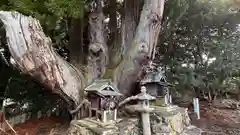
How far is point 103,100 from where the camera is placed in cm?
401

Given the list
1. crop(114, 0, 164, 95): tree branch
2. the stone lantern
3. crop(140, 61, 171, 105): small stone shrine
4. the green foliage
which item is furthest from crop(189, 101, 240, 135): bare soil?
crop(114, 0, 164, 95): tree branch

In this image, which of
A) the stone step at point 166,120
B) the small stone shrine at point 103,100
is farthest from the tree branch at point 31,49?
the stone step at point 166,120

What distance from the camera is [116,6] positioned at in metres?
5.89

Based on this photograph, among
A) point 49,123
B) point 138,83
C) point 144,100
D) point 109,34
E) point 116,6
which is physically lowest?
point 49,123

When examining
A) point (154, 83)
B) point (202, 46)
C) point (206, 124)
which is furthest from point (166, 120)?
point (202, 46)

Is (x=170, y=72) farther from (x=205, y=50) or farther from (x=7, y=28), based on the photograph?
(x=7, y=28)

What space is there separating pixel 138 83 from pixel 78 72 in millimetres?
1340

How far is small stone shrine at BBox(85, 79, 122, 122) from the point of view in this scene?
3.98 m

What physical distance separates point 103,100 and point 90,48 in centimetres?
147

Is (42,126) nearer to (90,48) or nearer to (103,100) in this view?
(90,48)

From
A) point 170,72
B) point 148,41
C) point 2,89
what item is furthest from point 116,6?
point 2,89

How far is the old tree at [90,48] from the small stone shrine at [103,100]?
704mm

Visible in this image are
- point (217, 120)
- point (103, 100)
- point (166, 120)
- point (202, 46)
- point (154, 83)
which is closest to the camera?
point (103, 100)

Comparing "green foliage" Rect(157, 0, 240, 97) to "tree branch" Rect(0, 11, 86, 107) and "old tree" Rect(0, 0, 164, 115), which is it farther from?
"tree branch" Rect(0, 11, 86, 107)
